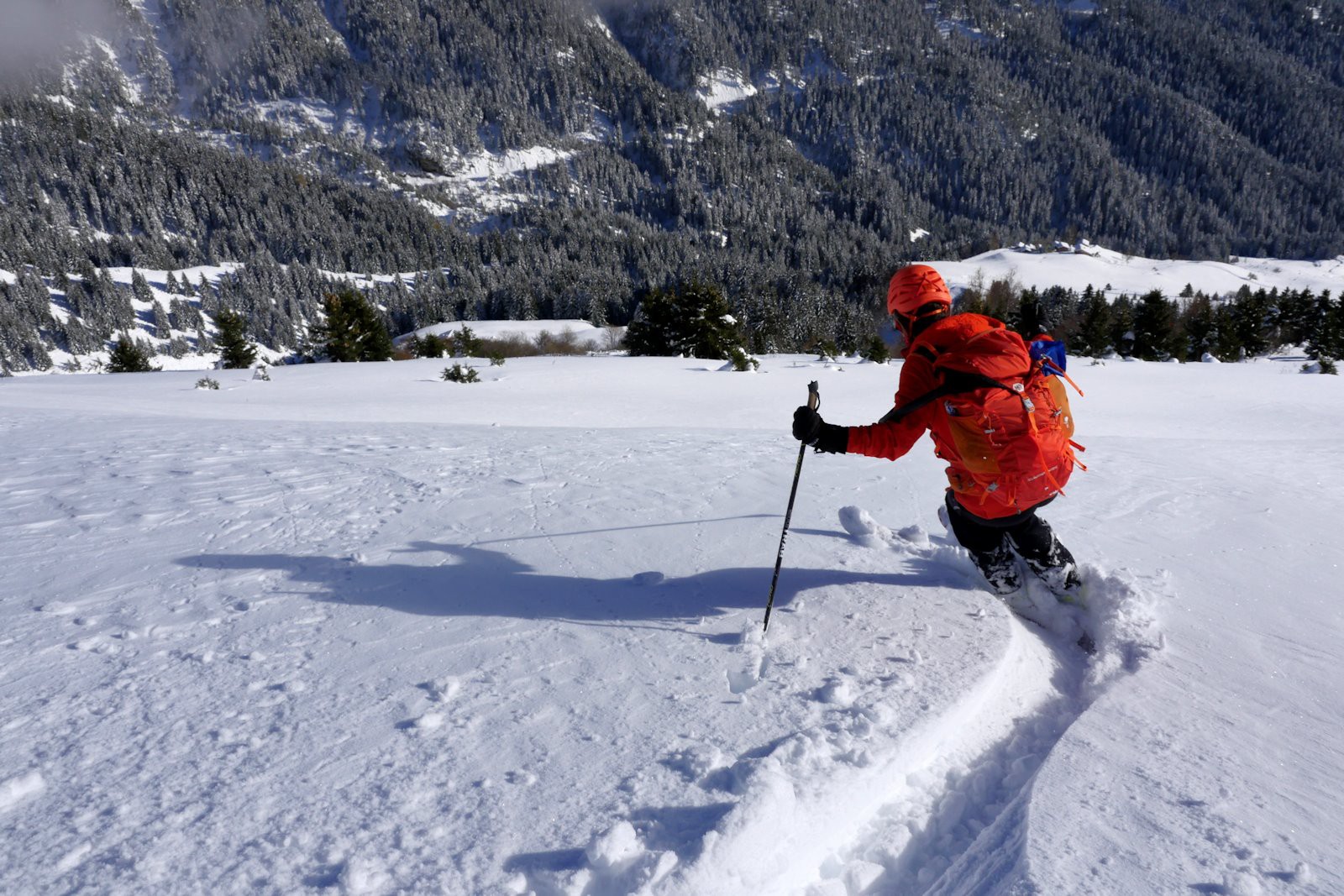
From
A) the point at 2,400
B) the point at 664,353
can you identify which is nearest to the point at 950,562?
the point at 2,400

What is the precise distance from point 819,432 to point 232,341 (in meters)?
38.6

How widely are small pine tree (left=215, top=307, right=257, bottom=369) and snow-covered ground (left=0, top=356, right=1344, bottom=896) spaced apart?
106ft

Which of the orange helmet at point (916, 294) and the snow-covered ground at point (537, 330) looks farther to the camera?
the snow-covered ground at point (537, 330)

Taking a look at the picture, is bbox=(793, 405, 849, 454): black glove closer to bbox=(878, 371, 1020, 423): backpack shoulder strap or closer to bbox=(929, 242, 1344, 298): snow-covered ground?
bbox=(878, 371, 1020, 423): backpack shoulder strap

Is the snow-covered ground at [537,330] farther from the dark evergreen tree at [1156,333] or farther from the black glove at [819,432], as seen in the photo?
the black glove at [819,432]

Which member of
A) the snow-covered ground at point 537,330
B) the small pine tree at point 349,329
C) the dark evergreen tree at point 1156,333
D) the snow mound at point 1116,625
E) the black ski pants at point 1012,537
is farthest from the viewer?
the snow-covered ground at point 537,330

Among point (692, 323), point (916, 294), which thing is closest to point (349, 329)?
point (692, 323)

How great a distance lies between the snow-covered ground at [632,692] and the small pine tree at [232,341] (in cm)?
3232

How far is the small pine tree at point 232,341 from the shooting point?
103 feet

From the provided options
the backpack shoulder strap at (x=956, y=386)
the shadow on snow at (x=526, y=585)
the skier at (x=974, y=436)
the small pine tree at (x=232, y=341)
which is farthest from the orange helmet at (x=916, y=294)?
the small pine tree at (x=232, y=341)

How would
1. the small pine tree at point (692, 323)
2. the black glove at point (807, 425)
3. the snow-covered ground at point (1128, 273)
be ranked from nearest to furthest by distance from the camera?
1. the black glove at point (807, 425)
2. the small pine tree at point (692, 323)
3. the snow-covered ground at point (1128, 273)

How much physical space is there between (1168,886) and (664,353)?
3131 centimetres

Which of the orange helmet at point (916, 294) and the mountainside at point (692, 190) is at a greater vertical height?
the mountainside at point (692, 190)

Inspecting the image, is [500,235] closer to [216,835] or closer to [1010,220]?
[1010,220]
